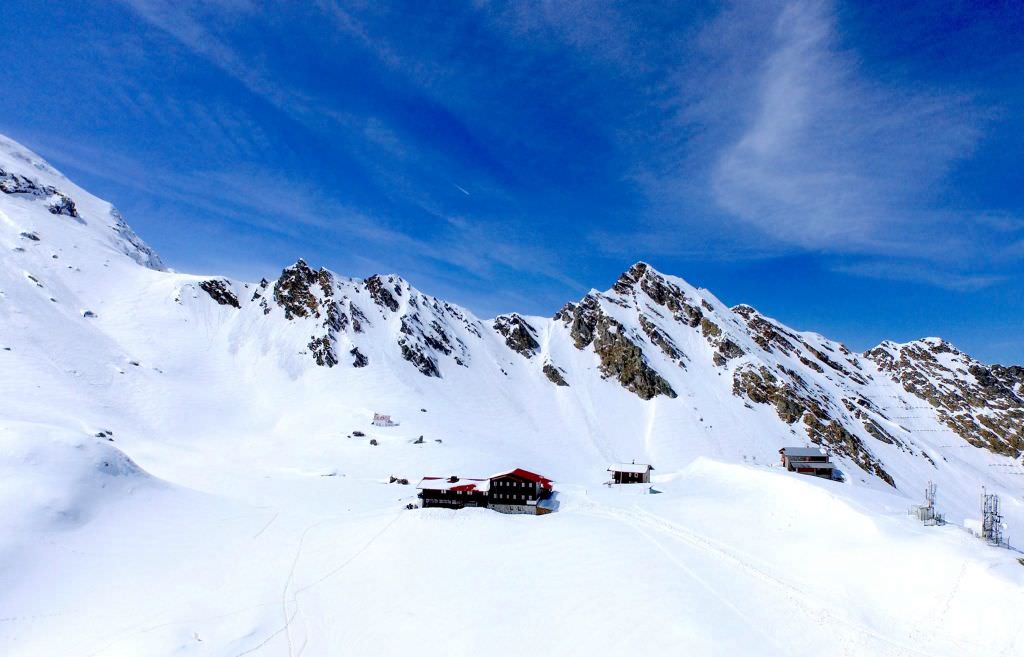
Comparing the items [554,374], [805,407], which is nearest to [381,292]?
[554,374]

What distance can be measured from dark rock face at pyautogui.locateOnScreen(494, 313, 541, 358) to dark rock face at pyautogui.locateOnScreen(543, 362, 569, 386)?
930 centimetres

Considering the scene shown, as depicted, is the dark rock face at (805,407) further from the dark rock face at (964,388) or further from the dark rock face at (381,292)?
the dark rock face at (381,292)

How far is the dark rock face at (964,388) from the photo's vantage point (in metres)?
133

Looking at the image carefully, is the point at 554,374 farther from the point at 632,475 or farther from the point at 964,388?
the point at 964,388

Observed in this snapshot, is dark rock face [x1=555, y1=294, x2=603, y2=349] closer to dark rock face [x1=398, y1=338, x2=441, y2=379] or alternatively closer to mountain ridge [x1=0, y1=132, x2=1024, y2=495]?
mountain ridge [x1=0, y1=132, x2=1024, y2=495]

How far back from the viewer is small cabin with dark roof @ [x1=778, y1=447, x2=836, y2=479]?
268 ft

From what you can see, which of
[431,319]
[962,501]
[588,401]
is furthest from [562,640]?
[962,501]

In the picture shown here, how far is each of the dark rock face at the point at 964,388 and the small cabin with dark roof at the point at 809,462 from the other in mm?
86235

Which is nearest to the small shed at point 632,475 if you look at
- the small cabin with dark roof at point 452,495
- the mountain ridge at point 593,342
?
the small cabin with dark roof at point 452,495

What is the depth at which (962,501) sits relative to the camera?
3839 inches

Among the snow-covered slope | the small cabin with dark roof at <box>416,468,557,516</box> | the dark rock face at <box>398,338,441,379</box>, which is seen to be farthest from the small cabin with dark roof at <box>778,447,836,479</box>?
the dark rock face at <box>398,338,441,379</box>

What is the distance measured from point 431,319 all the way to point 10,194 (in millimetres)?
112582

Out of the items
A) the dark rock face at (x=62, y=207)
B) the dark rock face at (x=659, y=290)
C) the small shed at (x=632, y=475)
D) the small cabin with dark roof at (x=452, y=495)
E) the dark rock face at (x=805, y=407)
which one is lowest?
the small cabin with dark roof at (x=452, y=495)

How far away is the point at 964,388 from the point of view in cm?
15750
